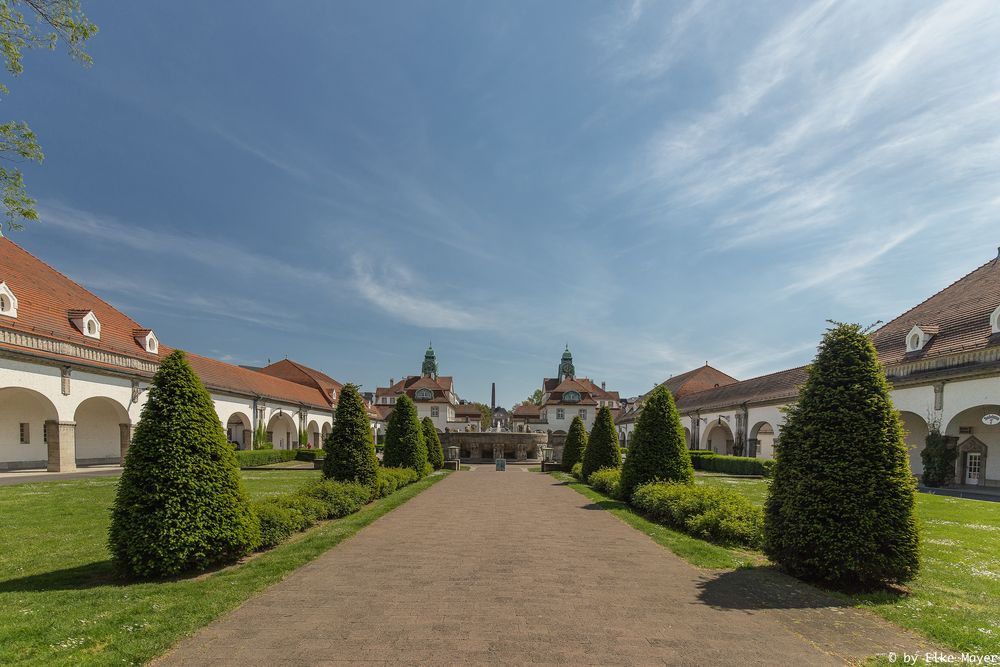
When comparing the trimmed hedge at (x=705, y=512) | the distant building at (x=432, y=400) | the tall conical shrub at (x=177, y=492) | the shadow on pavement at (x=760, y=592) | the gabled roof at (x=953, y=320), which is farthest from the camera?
the distant building at (x=432, y=400)

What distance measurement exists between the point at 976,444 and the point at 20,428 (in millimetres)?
46266

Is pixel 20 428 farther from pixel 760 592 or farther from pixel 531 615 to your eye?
pixel 760 592

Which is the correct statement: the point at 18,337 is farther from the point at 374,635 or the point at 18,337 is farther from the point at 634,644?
the point at 634,644

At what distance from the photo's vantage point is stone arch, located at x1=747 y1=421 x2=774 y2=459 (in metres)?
36.3

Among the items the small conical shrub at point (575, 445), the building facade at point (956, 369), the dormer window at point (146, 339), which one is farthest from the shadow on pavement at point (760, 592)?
the dormer window at point (146, 339)

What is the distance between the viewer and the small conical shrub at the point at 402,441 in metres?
22.2

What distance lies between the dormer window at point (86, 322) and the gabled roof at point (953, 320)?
4133 cm

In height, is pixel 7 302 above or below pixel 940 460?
above

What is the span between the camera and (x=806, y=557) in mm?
7180

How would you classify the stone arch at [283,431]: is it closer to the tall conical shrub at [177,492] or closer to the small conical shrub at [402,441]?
the small conical shrub at [402,441]

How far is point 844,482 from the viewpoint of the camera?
7016mm

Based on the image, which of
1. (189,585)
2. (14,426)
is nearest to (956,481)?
(189,585)

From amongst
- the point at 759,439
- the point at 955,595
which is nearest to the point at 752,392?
the point at 759,439

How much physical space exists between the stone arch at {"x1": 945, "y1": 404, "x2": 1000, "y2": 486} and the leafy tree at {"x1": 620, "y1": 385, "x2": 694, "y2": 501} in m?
16.1
